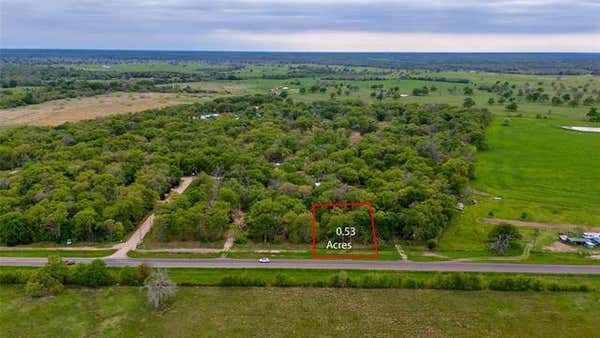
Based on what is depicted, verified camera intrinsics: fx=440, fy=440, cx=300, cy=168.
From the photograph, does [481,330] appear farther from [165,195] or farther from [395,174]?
[165,195]

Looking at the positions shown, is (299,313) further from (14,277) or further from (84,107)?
(84,107)

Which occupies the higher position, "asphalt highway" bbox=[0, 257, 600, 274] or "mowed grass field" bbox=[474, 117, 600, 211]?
"mowed grass field" bbox=[474, 117, 600, 211]

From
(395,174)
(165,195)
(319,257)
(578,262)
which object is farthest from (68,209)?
(578,262)

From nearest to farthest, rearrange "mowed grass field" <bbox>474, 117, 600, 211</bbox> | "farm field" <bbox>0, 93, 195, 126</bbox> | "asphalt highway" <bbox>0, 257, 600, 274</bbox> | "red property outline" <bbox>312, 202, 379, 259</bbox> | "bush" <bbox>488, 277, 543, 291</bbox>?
"bush" <bbox>488, 277, 543, 291</bbox>, "asphalt highway" <bbox>0, 257, 600, 274</bbox>, "red property outline" <bbox>312, 202, 379, 259</bbox>, "mowed grass field" <bbox>474, 117, 600, 211</bbox>, "farm field" <bbox>0, 93, 195, 126</bbox>

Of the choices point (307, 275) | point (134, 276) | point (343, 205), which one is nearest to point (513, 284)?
point (307, 275)

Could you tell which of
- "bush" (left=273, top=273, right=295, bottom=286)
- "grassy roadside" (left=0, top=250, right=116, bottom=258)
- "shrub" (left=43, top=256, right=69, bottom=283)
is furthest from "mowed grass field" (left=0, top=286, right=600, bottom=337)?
"grassy roadside" (left=0, top=250, right=116, bottom=258)

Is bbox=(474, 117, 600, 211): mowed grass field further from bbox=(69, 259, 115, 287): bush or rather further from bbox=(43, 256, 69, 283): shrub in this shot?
bbox=(43, 256, 69, 283): shrub

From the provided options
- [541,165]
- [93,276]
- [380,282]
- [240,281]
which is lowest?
[240,281]

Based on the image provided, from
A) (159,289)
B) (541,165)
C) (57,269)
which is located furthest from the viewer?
A: (541,165)
